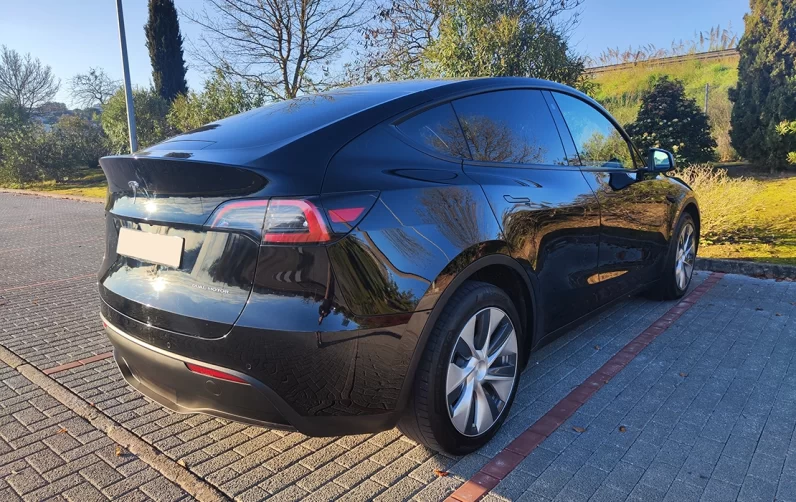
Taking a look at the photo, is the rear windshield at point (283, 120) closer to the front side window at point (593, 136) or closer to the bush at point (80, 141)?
the front side window at point (593, 136)

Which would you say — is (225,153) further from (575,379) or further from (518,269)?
(575,379)

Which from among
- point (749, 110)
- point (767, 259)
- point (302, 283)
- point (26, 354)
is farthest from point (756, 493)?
point (749, 110)

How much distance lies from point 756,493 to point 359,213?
1.95 m

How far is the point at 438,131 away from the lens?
2635 mm

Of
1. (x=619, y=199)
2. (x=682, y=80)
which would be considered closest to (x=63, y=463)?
(x=619, y=199)

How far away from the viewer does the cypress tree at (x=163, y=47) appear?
34469 millimetres

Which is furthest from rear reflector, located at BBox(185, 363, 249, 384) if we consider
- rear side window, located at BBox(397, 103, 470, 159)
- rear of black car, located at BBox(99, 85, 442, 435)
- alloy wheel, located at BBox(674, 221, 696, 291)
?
alloy wheel, located at BBox(674, 221, 696, 291)

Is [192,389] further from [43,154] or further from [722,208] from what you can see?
[43,154]

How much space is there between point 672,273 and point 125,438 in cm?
419

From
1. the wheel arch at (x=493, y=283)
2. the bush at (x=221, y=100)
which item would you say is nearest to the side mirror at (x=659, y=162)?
the wheel arch at (x=493, y=283)

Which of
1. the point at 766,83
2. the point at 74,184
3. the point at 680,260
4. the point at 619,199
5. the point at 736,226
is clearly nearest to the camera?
the point at 619,199

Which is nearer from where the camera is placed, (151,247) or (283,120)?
(151,247)

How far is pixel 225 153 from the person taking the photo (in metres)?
2.20

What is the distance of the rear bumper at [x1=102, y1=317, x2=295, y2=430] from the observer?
209 cm
